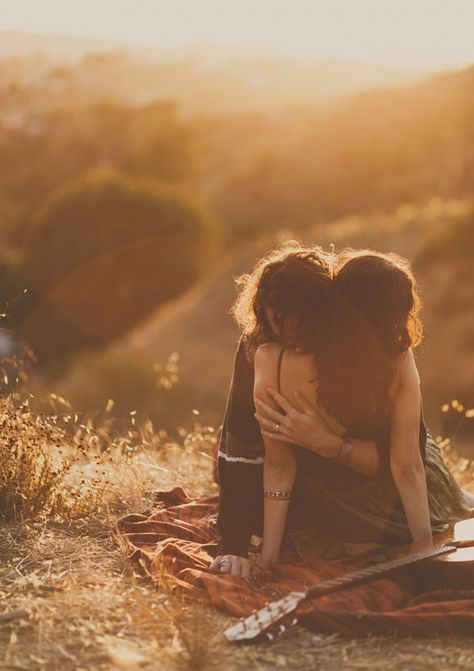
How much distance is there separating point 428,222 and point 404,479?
16887mm

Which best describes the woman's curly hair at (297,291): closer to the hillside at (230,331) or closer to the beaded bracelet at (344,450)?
the beaded bracelet at (344,450)

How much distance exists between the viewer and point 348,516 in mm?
3766

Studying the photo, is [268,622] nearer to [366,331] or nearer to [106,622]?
[106,622]

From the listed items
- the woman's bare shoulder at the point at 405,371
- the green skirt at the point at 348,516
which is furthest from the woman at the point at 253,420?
the woman's bare shoulder at the point at 405,371

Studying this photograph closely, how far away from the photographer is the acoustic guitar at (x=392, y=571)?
3.05 metres

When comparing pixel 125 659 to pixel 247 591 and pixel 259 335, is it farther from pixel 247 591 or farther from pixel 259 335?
pixel 259 335

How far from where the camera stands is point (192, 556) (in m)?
3.76

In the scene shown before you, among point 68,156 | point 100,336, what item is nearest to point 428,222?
point 100,336

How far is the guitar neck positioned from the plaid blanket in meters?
0.07

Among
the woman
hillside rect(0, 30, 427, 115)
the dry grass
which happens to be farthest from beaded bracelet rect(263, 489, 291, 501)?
hillside rect(0, 30, 427, 115)

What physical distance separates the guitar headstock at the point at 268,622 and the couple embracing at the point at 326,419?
1.56ft

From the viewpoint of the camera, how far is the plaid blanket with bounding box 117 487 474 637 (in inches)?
124

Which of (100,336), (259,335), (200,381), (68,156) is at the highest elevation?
(68,156)

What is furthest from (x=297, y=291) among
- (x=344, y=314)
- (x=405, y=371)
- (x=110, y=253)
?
(x=110, y=253)
